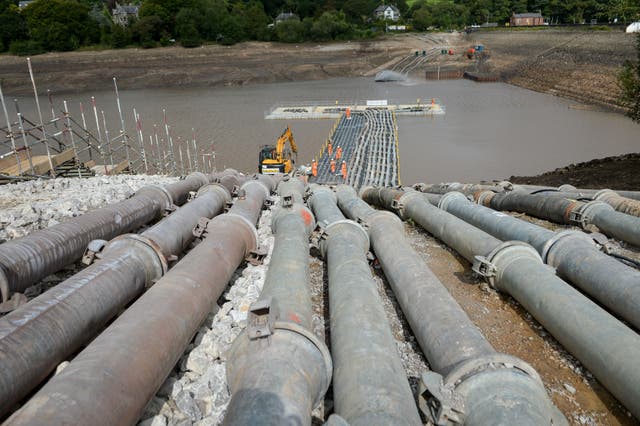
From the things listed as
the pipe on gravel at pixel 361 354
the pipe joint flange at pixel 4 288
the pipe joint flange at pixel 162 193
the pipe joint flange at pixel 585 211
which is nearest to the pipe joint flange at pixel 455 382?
the pipe on gravel at pixel 361 354

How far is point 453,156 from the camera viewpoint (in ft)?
107

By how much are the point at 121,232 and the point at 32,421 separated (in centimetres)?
552

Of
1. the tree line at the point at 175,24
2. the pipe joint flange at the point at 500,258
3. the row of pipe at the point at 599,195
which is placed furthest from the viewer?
the tree line at the point at 175,24

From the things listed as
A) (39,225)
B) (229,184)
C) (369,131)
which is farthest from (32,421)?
(369,131)

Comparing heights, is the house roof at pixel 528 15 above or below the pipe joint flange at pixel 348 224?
above

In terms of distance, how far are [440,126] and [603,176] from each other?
23.5m

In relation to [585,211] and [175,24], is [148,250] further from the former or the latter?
[175,24]

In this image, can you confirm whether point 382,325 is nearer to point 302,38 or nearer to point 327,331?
point 327,331

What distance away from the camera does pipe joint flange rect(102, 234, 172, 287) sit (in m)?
6.35

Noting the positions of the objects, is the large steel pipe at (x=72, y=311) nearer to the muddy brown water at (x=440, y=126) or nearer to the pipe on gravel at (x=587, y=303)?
the pipe on gravel at (x=587, y=303)

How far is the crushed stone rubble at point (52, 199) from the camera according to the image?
8836 millimetres

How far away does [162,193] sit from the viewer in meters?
10.2

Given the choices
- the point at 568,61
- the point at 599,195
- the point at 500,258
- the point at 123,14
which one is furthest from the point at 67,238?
the point at 123,14

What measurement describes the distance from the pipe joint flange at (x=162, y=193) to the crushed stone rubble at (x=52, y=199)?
110 centimetres
